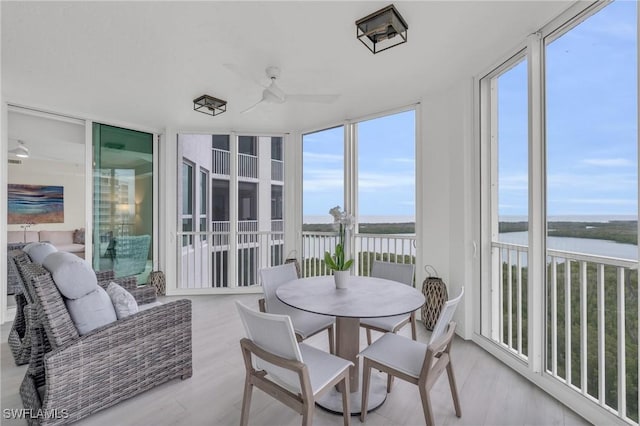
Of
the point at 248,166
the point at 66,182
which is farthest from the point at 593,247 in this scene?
the point at 66,182

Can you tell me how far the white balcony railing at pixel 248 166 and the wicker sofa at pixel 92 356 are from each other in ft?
9.59

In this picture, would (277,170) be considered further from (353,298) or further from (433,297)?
(353,298)

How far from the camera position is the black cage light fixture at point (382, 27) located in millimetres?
1872

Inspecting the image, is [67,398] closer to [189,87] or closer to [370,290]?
[370,290]

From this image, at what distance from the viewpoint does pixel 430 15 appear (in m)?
1.94

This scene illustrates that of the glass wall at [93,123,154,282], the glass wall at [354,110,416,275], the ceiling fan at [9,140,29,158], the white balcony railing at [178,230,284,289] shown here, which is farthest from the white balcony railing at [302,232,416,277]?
the ceiling fan at [9,140,29,158]

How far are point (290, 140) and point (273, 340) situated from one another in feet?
12.3

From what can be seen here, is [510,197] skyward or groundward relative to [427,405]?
skyward

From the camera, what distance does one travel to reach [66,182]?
3.90 metres

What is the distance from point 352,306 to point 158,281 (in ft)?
12.1

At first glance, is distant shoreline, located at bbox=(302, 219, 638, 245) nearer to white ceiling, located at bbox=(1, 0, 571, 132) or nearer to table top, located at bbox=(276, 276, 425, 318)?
table top, located at bbox=(276, 276, 425, 318)

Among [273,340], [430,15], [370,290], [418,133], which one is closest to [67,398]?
[273,340]

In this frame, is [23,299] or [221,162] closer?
[23,299]

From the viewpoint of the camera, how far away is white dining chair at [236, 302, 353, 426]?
1.36 m
